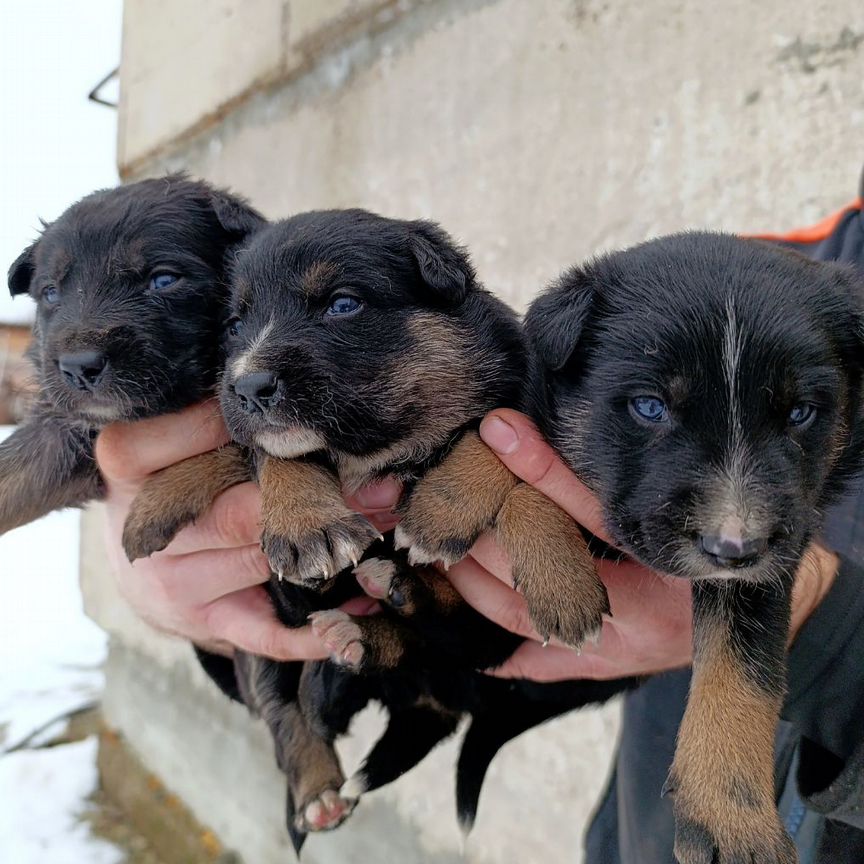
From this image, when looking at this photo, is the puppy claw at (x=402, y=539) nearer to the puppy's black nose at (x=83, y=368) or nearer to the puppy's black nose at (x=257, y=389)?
the puppy's black nose at (x=257, y=389)

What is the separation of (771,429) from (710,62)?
94.2 inches

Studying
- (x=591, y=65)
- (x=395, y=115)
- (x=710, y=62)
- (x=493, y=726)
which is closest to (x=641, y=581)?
(x=493, y=726)

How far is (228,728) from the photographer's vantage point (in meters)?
6.59

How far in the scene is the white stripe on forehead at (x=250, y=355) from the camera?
1.85m

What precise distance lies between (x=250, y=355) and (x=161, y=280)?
61 cm

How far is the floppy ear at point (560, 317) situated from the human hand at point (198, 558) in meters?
0.94

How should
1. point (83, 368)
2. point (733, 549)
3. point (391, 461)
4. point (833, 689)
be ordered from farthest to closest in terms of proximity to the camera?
point (391, 461), point (83, 368), point (833, 689), point (733, 549)

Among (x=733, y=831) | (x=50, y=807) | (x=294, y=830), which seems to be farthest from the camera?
(x=50, y=807)

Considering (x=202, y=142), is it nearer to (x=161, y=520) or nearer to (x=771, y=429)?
(x=161, y=520)

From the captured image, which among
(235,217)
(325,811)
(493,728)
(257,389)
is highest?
(235,217)

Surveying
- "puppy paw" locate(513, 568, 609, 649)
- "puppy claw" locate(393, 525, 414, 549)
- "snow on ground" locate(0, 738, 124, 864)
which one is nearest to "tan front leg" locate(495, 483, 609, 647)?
"puppy paw" locate(513, 568, 609, 649)

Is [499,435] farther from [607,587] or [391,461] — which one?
[607,587]

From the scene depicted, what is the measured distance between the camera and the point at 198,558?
102 inches

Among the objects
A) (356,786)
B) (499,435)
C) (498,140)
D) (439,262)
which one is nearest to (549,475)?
(499,435)
